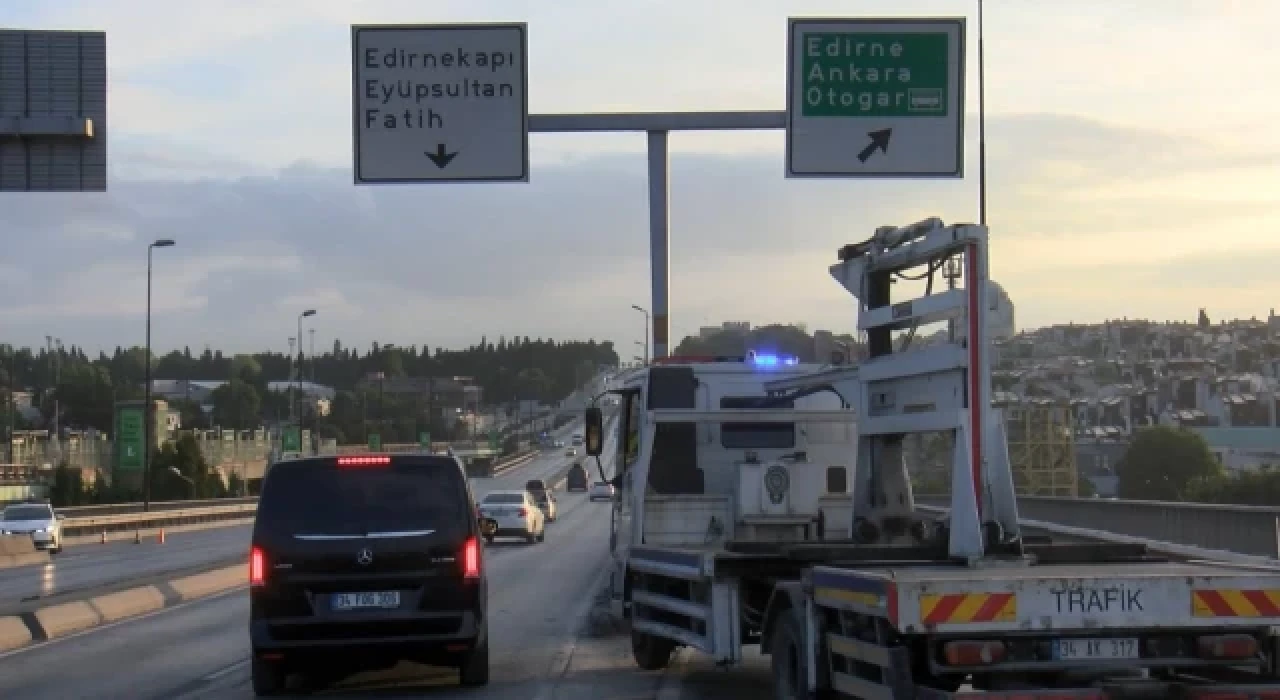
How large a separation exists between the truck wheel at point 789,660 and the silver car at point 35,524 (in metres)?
41.2

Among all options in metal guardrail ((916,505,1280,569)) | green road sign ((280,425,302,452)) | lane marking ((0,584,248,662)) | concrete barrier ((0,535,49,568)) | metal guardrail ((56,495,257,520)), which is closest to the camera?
metal guardrail ((916,505,1280,569))

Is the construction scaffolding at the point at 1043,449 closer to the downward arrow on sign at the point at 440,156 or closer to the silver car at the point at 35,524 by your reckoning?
the downward arrow on sign at the point at 440,156

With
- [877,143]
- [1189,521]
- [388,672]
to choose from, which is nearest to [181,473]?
[1189,521]

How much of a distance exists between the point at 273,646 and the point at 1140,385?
46782 mm

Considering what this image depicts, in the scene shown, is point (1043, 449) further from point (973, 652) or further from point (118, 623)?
point (973, 652)

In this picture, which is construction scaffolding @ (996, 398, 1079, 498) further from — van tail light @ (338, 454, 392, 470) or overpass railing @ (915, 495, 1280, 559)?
van tail light @ (338, 454, 392, 470)

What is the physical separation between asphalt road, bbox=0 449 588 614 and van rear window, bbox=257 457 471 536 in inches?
328

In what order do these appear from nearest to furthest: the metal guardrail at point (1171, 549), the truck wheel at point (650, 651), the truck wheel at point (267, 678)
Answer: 1. the metal guardrail at point (1171, 549)
2. the truck wheel at point (267, 678)
3. the truck wheel at point (650, 651)

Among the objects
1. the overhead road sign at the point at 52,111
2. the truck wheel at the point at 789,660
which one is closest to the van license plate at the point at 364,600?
the truck wheel at the point at 789,660

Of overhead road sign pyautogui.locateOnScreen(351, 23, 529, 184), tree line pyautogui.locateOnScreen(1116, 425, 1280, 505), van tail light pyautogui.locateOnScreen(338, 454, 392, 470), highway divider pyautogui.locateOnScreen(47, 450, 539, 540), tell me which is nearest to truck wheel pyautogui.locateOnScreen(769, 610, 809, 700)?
van tail light pyautogui.locateOnScreen(338, 454, 392, 470)

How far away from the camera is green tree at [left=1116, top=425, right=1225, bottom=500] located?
3425 cm

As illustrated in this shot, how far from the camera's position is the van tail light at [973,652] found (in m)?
8.36

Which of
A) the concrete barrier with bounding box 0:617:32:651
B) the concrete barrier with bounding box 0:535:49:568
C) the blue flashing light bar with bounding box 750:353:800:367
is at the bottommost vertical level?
the concrete barrier with bounding box 0:535:49:568

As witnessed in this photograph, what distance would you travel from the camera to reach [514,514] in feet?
149
